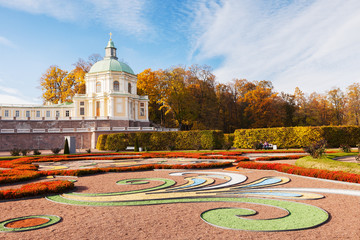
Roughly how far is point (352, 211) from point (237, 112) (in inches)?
2124

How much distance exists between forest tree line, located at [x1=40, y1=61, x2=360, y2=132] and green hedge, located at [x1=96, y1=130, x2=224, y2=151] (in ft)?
59.0

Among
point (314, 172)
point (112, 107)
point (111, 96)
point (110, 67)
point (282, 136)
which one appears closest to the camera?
Answer: point (314, 172)

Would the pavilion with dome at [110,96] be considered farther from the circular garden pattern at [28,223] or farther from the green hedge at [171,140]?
the circular garden pattern at [28,223]

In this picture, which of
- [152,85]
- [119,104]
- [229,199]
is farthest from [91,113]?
[229,199]

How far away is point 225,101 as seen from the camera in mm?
58156

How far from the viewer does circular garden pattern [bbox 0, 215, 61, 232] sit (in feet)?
17.4

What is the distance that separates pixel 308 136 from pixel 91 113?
43718 millimetres

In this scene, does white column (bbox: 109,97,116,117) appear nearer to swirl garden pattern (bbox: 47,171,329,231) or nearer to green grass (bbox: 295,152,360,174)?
green grass (bbox: 295,152,360,174)

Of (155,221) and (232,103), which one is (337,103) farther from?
(155,221)

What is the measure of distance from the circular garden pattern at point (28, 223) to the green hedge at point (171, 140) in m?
27.5

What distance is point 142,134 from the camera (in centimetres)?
3581

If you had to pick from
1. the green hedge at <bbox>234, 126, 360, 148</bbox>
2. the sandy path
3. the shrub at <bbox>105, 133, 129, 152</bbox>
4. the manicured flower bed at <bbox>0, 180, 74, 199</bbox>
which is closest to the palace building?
the shrub at <bbox>105, 133, 129, 152</bbox>

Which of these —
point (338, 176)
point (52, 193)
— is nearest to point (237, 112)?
point (338, 176)

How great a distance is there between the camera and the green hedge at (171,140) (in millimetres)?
34250
